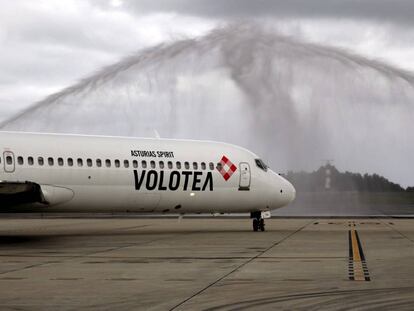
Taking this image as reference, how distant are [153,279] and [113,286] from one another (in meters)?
1.32

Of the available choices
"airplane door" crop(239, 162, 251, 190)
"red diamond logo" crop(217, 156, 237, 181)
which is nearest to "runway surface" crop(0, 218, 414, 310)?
"red diamond logo" crop(217, 156, 237, 181)

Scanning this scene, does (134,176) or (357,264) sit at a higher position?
(134,176)

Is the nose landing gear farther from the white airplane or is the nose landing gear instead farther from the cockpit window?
the cockpit window

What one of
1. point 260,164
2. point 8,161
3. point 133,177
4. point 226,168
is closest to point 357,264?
point 133,177

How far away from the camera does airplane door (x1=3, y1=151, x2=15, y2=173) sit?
26734 millimetres

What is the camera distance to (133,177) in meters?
30.0

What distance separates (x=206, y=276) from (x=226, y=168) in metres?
17.9

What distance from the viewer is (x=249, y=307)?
35.9ft

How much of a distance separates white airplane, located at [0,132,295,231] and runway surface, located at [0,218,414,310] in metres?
3.15

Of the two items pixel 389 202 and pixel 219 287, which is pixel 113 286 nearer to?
pixel 219 287

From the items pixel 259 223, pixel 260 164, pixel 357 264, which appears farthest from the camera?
pixel 259 223

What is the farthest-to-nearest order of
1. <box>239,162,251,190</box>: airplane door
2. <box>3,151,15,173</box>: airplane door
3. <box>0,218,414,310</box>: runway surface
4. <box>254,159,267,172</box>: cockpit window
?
<box>254,159,267,172</box>: cockpit window
<box>239,162,251,190</box>: airplane door
<box>3,151,15,173</box>: airplane door
<box>0,218,414,310</box>: runway surface

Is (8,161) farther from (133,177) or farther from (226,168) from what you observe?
(226,168)

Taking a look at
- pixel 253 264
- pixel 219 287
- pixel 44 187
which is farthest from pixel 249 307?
pixel 44 187
